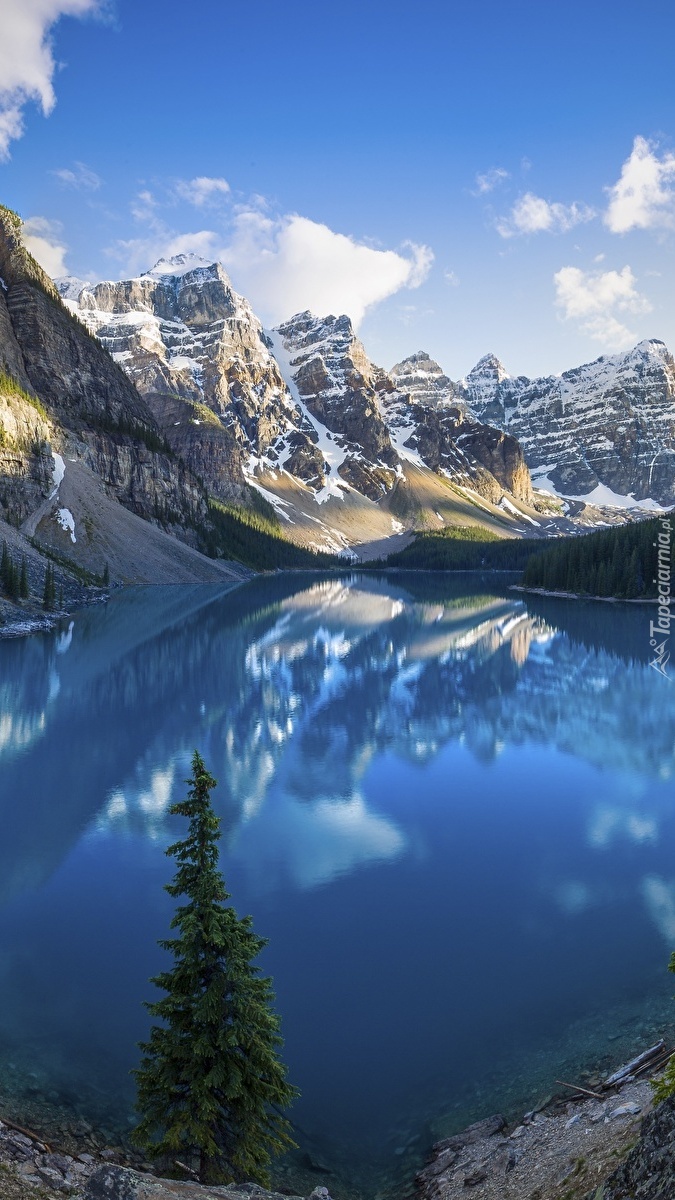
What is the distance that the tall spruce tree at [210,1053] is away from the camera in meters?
7.79

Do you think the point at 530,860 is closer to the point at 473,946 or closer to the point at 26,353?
the point at 473,946

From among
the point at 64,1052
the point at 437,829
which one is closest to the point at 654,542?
the point at 437,829

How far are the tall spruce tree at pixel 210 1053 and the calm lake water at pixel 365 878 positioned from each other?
5.32 feet

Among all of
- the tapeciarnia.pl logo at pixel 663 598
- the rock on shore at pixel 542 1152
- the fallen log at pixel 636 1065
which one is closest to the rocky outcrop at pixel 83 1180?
the rock on shore at pixel 542 1152

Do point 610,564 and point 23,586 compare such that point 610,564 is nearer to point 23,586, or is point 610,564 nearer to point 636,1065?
point 23,586

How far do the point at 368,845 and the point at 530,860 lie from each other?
4486 mm

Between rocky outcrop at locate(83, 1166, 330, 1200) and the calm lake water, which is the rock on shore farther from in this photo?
rocky outcrop at locate(83, 1166, 330, 1200)

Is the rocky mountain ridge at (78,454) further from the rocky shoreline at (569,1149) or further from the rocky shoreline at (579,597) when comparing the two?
the rocky shoreline at (569,1149)

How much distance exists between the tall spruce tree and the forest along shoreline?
1.47 feet

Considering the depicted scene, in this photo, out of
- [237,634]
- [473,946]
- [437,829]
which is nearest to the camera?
[473,946]

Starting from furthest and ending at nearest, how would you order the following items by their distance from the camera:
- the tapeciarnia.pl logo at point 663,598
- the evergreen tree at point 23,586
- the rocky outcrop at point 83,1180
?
the evergreen tree at point 23,586 → the tapeciarnia.pl logo at point 663,598 → the rocky outcrop at point 83,1180

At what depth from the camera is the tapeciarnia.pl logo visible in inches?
2467

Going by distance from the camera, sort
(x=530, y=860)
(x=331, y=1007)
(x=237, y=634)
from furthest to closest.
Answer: (x=237, y=634)
(x=530, y=860)
(x=331, y=1007)

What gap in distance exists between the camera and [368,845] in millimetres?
19750
